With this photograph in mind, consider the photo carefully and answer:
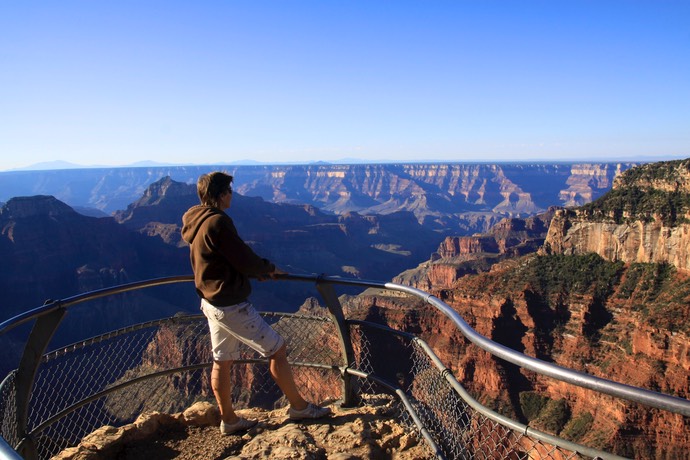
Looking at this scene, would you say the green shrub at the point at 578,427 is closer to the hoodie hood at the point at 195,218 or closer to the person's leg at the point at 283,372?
the person's leg at the point at 283,372

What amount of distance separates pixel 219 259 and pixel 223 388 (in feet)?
3.80

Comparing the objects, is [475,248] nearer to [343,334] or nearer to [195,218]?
[343,334]

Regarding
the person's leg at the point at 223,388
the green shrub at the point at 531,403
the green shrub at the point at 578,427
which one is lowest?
the green shrub at the point at 531,403

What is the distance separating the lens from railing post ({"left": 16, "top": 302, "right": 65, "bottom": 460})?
3623 millimetres

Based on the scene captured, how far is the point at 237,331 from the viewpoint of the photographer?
13.3 ft

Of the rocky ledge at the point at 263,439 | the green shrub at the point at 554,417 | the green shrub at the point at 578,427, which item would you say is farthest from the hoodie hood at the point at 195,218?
the green shrub at the point at 554,417

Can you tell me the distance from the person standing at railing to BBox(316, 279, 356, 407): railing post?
1.22ft

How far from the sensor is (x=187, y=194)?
427 ft

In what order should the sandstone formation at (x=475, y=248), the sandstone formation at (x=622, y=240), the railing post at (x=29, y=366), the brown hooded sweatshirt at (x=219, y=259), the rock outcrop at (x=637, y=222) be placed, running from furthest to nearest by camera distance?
the sandstone formation at (x=475, y=248) < the rock outcrop at (x=637, y=222) < the sandstone formation at (x=622, y=240) < the brown hooded sweatshirt at (x=219, y=259) < the railing post at (x=29, y=366)

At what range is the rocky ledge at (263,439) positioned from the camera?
12.2ft

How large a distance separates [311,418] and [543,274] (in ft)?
128

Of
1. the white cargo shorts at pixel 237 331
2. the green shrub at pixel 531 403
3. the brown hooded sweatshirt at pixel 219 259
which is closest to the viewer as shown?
the brown hooded sweatshirt at pixel 219 259

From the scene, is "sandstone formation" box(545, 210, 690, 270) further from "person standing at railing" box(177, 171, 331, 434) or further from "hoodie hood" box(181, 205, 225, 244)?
"hoodie hood" box(181, 205, 225, 244)

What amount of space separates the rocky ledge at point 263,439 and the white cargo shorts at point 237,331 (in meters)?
0.67
